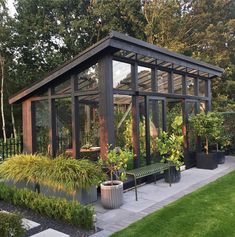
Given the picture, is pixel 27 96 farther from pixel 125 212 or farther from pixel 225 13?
pixel 225 13

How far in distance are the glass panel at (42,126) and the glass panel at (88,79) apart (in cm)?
148

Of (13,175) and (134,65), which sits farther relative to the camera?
(134,65)

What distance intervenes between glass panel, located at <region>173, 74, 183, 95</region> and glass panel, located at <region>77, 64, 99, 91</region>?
3.12 metres

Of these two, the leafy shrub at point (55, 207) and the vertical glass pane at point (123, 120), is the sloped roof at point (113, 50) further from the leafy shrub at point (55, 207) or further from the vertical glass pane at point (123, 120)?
the leafy shrub at point (55, 207)

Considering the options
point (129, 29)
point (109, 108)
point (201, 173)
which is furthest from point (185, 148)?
point (129, 29)

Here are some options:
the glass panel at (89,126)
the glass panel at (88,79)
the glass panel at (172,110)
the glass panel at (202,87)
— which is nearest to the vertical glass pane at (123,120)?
the glass panel at (89,126)

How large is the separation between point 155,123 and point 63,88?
251cm

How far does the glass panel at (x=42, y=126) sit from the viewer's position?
25.2 ft

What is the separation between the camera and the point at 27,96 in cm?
798

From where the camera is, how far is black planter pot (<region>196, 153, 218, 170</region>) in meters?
8.63

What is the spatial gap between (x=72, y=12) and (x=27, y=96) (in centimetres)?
1180

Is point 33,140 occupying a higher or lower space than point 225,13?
lower

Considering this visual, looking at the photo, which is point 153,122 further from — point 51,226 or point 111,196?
point 51,226

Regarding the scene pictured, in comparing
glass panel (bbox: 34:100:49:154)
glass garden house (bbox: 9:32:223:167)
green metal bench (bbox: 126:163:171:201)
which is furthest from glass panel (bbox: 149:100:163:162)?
glass panel (bbox: 34:100:49:154)
